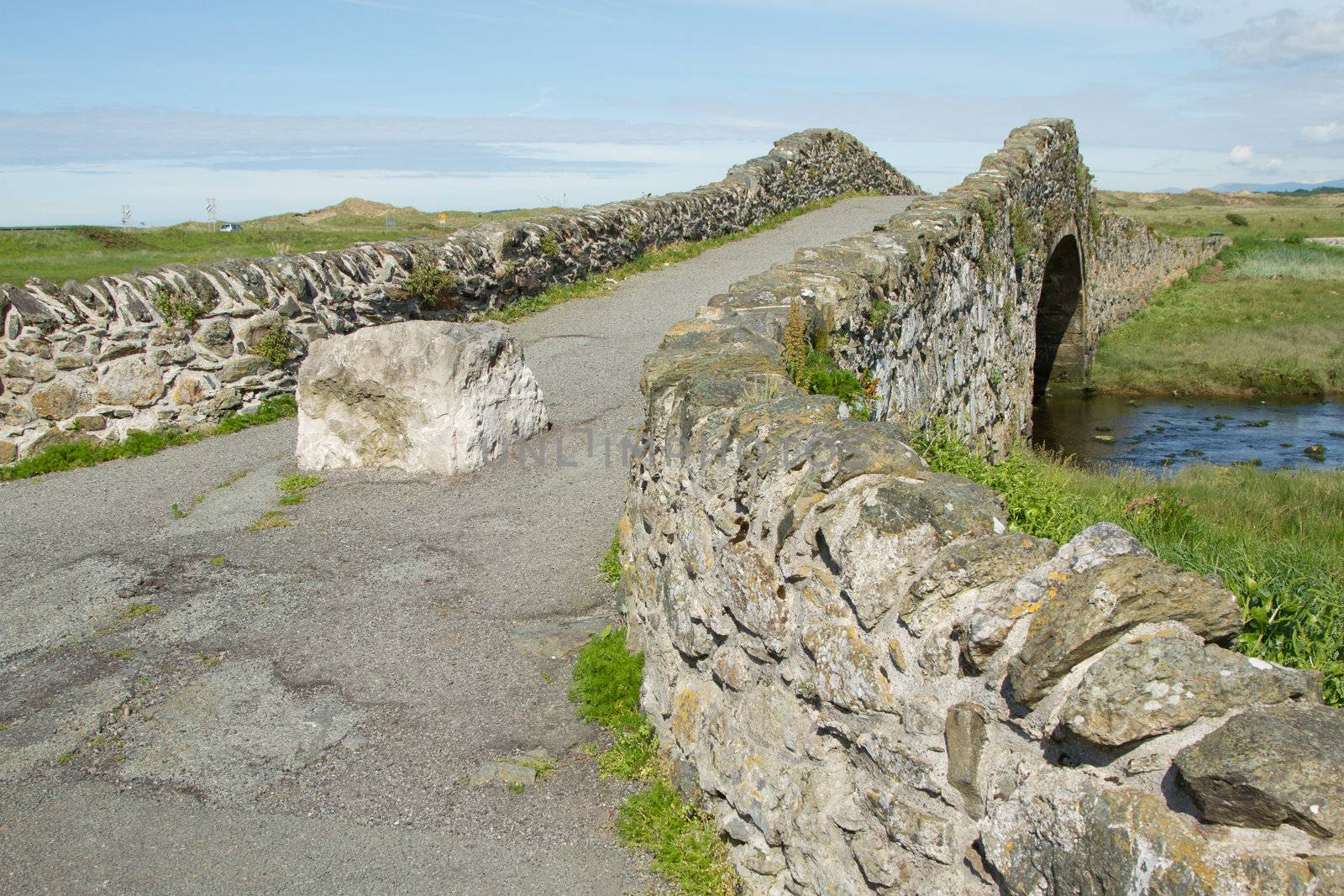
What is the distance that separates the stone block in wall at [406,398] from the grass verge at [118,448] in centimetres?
183

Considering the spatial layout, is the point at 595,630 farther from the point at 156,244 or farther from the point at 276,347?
the point at 156,244

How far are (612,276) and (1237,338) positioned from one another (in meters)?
16.6

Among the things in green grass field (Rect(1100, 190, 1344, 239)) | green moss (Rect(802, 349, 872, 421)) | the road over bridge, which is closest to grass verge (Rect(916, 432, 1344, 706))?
green moss (Rect(802, 349, 872, 421))

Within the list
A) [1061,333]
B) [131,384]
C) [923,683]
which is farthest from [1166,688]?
[1061,333]

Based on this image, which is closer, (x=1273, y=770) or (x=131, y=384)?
(x=1273, y=770)

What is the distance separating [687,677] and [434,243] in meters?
9.72

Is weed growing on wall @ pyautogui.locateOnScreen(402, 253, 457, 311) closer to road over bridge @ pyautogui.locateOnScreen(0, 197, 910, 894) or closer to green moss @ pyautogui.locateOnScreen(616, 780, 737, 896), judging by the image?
road over bridge @ pyautogui.locateOnScreen(0, 197, 910, 894)

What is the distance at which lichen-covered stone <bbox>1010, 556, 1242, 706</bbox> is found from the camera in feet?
8.20

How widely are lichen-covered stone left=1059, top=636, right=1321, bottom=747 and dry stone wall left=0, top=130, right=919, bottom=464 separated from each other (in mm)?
9526

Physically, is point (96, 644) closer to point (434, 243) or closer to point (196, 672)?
point (196, 672)

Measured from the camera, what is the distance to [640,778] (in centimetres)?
487

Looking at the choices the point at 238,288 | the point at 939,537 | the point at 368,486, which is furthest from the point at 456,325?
the point at 939,537

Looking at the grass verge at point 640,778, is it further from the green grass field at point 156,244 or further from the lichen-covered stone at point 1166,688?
the green grass field at point 156,244

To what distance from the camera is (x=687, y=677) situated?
15.7 ft
